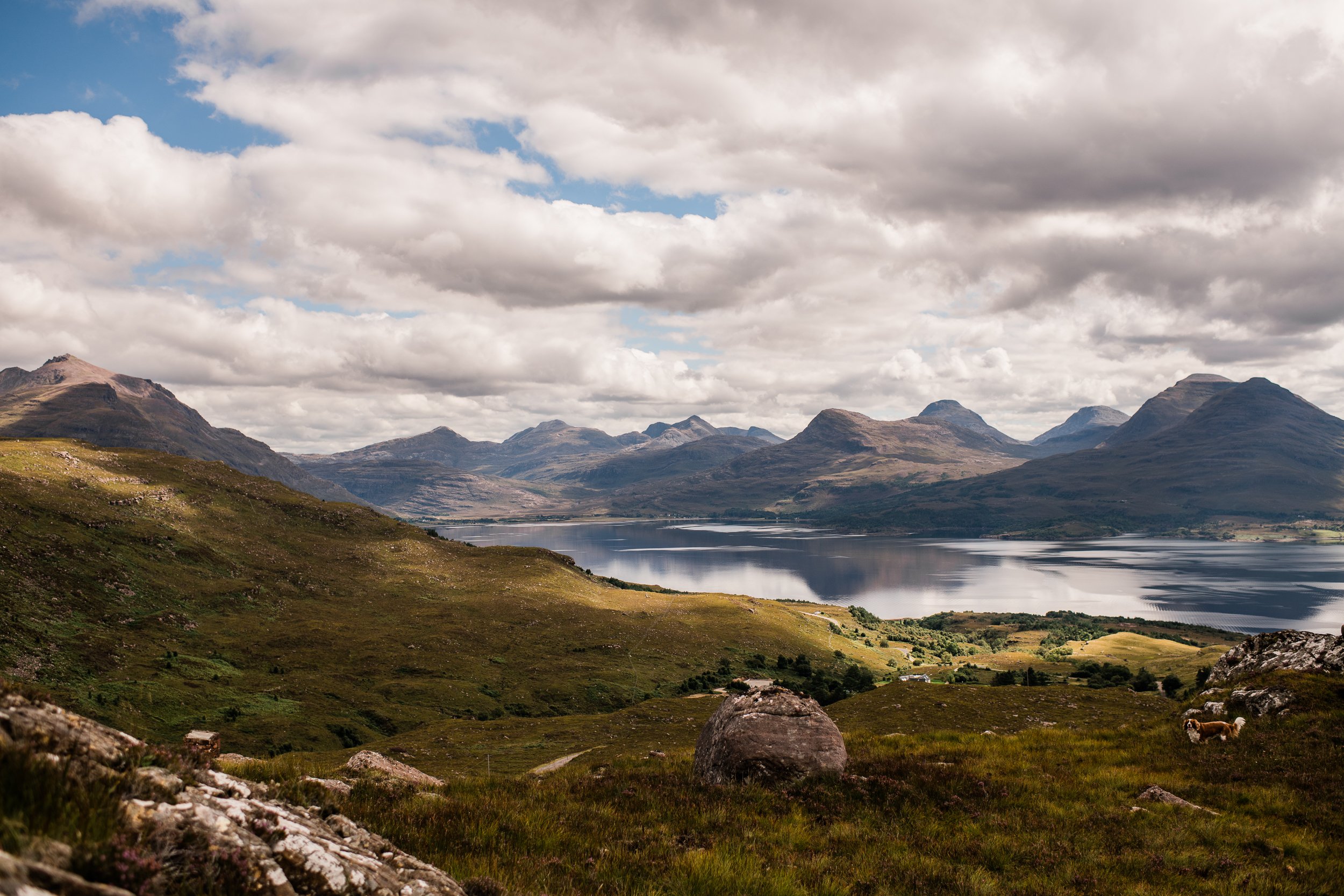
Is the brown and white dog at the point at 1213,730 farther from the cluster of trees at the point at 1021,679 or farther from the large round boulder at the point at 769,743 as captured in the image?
the cluster of trees at the point at 1021,679

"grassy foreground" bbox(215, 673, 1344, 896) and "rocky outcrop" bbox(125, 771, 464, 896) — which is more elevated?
"rocky outcrop" bbox(125, 771, 464, 896)

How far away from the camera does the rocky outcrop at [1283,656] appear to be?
82.3 ft

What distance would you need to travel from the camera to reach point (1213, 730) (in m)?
20.9

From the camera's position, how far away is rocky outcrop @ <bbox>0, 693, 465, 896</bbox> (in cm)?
470

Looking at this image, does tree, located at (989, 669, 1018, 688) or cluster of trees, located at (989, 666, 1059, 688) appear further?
tree, located at (989, 669, 1018, 688)

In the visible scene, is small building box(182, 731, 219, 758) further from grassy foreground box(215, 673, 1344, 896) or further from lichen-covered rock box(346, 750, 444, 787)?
lichen-covered rock box(346, 750, 444, 787)

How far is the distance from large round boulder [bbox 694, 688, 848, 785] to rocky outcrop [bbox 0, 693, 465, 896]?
1091cm

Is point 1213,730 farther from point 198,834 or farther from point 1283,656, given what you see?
point 198,834

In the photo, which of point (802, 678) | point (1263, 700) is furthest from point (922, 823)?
point (802, 678)

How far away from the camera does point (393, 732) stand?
198 ft

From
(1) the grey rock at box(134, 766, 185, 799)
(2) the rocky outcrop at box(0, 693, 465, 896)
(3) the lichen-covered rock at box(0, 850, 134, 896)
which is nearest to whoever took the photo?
(3) the lichen-covered rock at box(0, 850, 134, 896)

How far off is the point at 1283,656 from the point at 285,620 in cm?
9788

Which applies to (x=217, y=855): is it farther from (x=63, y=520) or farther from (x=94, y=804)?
(x=63, y=520)

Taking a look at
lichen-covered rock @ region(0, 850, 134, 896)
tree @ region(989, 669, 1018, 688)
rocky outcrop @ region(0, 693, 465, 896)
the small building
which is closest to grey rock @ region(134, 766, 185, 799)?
rocky outcrop @ region(0, 693, 465, 896)
